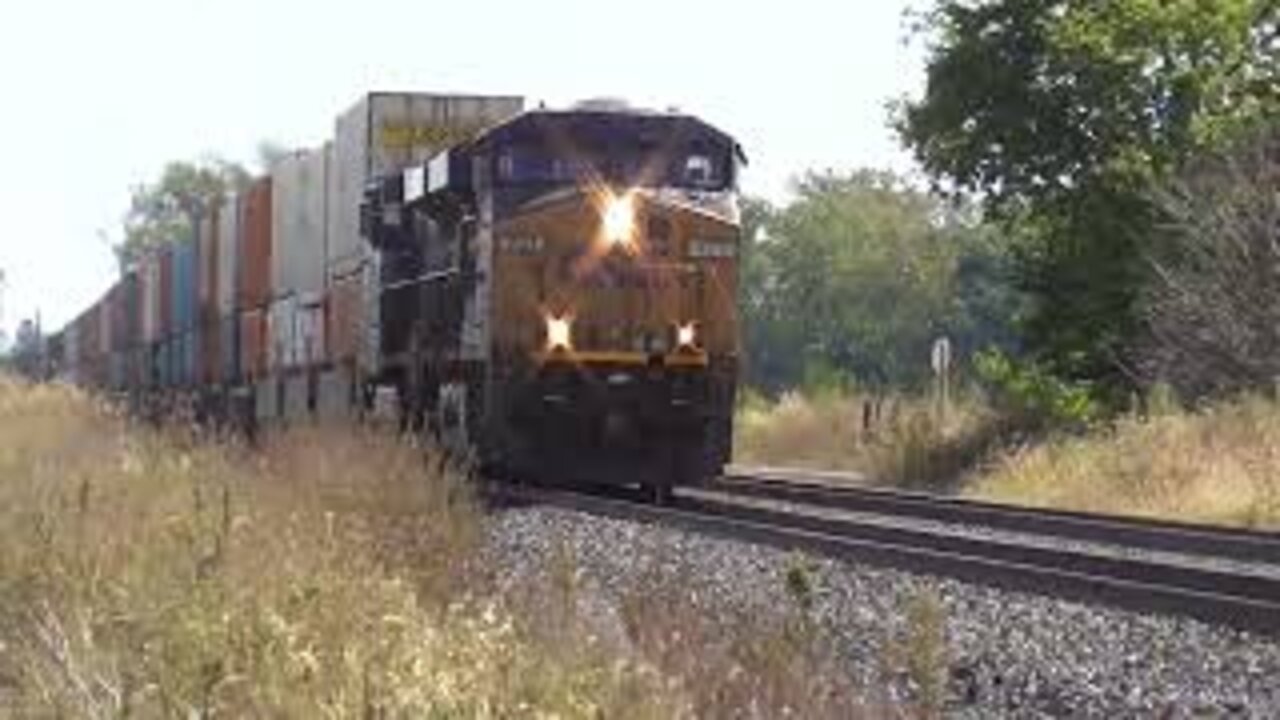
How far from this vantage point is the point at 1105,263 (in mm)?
34188

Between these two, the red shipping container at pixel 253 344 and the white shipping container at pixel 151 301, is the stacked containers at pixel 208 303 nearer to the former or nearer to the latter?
the red shipping container at pixel 253 344

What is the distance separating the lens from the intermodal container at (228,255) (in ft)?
117

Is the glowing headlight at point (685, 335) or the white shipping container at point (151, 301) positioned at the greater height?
the white shipping container at point (151, 301)

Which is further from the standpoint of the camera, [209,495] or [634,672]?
[209,495]

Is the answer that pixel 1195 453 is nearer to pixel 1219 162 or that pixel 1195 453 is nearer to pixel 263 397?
pixel 1219 162

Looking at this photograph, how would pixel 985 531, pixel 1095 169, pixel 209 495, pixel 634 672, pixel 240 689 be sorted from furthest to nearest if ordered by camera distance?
pixel 1095 169 → pixel 985 531 → pixel 209 495 → pixel 240 689 → pixel 634 672

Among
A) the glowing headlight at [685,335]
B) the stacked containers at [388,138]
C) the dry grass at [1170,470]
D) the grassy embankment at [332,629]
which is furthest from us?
the stacked containers at [388,138]

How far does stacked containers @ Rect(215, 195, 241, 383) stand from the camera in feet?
113

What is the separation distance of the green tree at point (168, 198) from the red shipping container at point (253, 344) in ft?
362

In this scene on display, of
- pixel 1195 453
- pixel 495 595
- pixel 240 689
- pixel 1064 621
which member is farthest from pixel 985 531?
pixel 240 689

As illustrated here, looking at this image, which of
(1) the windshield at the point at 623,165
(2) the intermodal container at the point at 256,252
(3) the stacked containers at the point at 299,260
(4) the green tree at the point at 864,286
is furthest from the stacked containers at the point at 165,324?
(4) the green tree at the point at 864,286

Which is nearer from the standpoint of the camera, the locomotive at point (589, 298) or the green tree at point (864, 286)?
the locomotive at point (589, 298)

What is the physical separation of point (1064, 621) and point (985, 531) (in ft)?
27.7

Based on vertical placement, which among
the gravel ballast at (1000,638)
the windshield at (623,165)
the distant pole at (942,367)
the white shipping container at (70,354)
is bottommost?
the gravel ballast at (1000,638)
